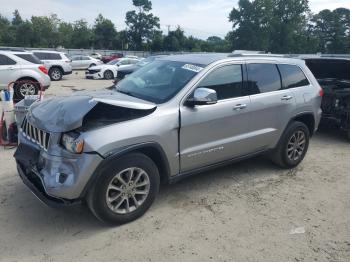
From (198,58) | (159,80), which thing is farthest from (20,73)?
(198,58)

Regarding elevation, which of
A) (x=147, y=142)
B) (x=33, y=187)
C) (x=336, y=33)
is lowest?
(x=33, y=187)

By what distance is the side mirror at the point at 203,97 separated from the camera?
379 centimetres

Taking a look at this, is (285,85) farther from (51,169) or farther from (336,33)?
(336,33)

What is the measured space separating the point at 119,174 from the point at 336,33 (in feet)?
268

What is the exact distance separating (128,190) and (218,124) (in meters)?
1.36

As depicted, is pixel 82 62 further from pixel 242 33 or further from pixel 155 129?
pixel 242 33

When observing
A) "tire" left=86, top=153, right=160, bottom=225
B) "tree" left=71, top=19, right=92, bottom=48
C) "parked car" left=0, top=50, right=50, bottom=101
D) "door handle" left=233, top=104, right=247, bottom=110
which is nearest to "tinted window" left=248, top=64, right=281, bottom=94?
"door handle" left=233, top=104, right=247, bottom=110

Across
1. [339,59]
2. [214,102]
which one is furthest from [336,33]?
[214,102]

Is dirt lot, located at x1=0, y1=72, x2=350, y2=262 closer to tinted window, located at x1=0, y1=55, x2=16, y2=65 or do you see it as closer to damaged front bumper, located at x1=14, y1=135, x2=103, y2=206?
damaged front bumper, located at x1=14, y1=135, x2=103, y2=206

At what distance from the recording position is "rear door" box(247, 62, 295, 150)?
465cm

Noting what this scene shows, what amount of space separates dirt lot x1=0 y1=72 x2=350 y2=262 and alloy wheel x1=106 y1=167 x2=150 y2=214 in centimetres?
23

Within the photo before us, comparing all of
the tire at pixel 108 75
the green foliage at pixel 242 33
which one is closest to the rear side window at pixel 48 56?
the tire at pixel 108 75

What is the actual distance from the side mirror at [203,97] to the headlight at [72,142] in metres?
1.32

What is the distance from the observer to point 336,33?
74188mm
